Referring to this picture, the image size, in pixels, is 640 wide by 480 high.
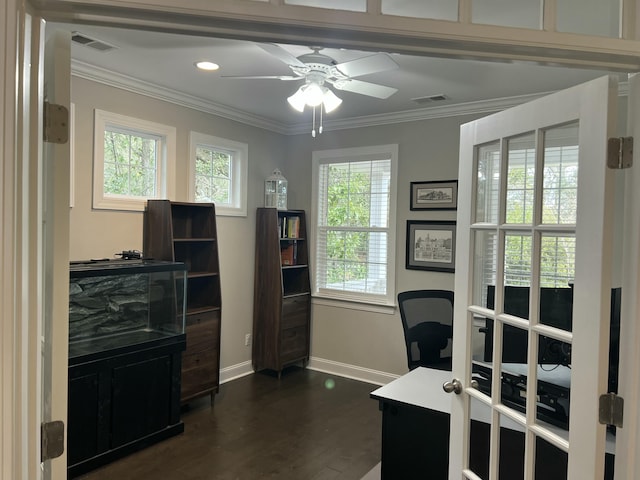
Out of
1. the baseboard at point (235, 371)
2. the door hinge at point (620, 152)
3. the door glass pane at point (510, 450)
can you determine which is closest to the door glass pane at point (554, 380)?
the door glass pane at point (510, 450)

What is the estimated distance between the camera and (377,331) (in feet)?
15.8

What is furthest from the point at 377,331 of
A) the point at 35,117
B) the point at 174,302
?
the point at 35,117

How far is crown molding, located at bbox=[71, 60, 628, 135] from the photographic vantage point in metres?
3.50

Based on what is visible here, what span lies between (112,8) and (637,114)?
4.36 ft

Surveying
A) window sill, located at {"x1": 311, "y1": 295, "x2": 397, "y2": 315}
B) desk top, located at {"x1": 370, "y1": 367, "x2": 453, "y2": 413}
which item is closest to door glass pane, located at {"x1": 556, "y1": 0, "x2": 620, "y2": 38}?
desk top, located at {"x1": 370, "y1": 367, "x2": 453, "y2": 413}

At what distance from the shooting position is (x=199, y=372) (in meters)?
3.95

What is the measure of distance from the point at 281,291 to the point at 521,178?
3.37 meters

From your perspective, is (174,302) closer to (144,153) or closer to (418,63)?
(144,153)

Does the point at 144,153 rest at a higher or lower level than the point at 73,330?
higher

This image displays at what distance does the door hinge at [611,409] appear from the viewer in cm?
128

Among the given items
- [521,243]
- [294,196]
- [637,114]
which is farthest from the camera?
[294,196]

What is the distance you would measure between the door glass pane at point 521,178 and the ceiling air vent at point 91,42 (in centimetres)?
254

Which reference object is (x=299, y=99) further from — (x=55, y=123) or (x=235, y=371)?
(x=235, y=371)

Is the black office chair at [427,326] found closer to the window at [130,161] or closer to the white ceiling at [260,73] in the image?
the white ceiling at [260,73]
